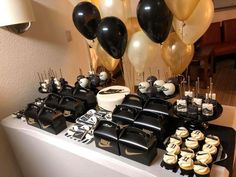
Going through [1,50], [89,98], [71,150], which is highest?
[1,50]

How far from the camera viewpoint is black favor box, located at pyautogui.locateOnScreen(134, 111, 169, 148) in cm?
98

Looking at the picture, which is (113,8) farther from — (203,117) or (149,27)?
(203,117)

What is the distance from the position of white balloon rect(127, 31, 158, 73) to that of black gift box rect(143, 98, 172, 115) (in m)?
0.33

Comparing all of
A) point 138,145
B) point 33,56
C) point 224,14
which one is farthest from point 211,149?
point 224,14

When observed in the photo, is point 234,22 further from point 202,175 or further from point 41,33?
point 202,175

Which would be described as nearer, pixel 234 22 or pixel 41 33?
pixel 41 33

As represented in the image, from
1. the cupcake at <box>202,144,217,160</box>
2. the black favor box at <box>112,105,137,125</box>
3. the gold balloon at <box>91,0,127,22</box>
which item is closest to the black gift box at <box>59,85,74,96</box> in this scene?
the black favor box at <box>112,105,137,125</box>

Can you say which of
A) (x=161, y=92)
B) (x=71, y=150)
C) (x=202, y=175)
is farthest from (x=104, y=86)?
(x=202, y=175)

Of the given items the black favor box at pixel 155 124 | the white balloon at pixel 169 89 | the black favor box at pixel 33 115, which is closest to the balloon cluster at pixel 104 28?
the white balloon at pixel 169 89

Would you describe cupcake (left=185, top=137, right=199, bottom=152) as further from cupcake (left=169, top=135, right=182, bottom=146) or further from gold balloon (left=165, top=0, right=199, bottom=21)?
gold balloon (left=165, top=0, right=199, bottom=21)

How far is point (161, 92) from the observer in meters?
1.22

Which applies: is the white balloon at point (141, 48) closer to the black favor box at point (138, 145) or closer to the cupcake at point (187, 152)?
the black favor box at point (138, 145)

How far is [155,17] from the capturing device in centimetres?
107

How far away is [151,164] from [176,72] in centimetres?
80
